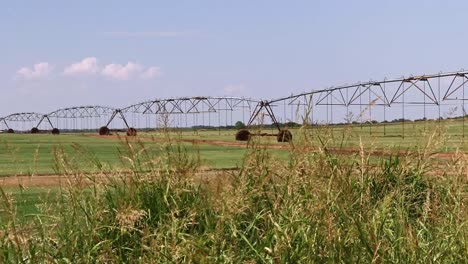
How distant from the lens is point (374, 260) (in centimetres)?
466

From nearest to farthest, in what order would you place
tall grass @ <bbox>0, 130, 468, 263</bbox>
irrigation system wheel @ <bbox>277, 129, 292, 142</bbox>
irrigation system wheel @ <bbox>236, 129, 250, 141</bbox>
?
tall grass @ <bbox>0, 130, 468, 263</bbox> < irrigation system wheel @ <bbox>277, 129, 292, 142</bbox> < irrigation system wheel @ <bbox>236, 129, 250, 141</bbox>

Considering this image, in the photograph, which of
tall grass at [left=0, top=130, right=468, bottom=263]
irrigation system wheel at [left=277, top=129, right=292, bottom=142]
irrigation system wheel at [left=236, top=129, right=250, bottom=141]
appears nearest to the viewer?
tall grass at [left=0, top=130, right=468, bottom=263]

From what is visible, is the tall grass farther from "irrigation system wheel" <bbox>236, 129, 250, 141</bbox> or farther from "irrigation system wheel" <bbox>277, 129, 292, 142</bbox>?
"irrigation system wheel" <bbox>236, 129, 250, 141</bbox>

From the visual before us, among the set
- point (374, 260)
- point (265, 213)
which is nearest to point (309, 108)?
point (265, 213)

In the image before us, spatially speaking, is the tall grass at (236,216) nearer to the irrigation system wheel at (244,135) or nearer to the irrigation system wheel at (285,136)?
the irrigation system wheel at (285,136)

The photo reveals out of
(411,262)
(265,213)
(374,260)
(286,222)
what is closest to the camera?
(374,260)

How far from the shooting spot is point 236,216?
5.87 m

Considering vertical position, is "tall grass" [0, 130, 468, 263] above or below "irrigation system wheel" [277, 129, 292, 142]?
below

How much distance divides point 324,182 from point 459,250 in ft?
3.86

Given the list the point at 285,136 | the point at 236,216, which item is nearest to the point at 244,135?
the point at 285,136

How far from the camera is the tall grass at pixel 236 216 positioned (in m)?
5.23

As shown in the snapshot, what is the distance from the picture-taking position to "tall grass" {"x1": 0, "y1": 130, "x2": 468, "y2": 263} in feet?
17.2

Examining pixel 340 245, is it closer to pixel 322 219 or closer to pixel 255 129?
pixel 322 219

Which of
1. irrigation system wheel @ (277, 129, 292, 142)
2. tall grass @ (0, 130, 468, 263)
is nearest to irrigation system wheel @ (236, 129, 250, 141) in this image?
tall grass @ (0, 130, 468, 263)
